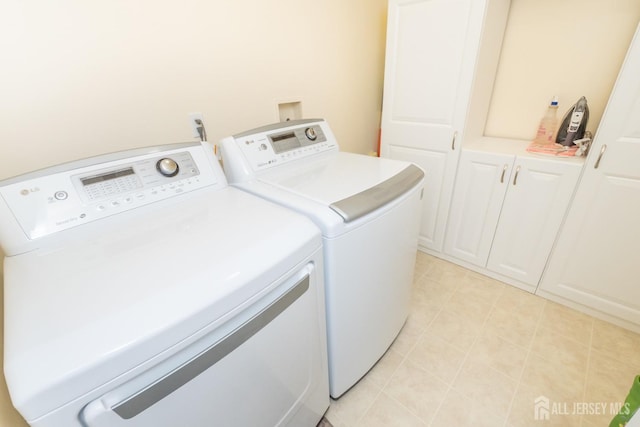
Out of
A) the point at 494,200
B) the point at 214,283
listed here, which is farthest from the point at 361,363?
the point at 494,200

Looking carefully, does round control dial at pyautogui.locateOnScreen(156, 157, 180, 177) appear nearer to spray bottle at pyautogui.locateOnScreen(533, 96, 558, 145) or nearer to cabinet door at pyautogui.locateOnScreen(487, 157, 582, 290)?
cabinet door at pyautogui.locateOnScreen(487, 157, 582, 290)

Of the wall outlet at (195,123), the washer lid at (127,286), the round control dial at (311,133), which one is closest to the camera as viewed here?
the washer lid at (127,286)

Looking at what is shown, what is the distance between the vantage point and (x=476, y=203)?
1.82 metres

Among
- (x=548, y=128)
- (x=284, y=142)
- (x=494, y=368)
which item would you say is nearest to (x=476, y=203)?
(x=548, y=128)

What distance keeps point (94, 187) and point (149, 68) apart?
1.90 ft

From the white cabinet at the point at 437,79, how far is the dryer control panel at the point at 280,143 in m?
0.71

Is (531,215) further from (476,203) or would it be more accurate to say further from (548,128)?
(548,128)

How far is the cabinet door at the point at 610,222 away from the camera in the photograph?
125 centimetres

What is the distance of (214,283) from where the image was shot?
59cm

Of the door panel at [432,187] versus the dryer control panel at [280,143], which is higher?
the dryer control panel at [280,143]

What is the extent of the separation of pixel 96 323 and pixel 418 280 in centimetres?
187

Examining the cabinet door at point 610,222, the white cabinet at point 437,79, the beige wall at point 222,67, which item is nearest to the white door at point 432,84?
the white cabinet at point 437,79
